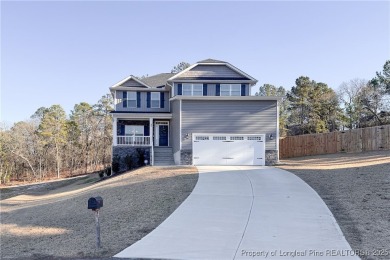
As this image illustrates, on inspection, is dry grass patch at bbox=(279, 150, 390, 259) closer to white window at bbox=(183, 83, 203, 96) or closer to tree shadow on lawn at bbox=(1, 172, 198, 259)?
tree shadow on lawn at bbox=(1, 172, 198, 259)

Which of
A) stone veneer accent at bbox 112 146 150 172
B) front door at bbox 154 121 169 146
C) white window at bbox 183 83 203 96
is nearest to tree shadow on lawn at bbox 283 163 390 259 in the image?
white window at bbox 183 83 203 96

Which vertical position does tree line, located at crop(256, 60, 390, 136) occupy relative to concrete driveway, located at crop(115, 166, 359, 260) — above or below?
above

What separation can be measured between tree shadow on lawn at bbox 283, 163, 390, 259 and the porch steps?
9.98 meters

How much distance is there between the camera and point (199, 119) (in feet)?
69.3

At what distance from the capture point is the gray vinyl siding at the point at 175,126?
71.2 feet

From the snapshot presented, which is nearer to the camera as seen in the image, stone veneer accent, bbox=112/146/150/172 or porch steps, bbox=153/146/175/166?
porch steps, bbox=153/146/175/166

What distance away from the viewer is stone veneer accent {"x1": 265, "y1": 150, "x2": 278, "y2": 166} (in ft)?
68.2

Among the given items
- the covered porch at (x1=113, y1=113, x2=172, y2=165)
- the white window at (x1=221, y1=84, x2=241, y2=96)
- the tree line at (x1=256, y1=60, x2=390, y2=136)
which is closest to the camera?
the covered porch at (x1=113, y1=113, x2=172, y2=165)

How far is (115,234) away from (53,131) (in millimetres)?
34030

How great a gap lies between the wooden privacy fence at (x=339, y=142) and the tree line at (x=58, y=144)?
2152 centimetres

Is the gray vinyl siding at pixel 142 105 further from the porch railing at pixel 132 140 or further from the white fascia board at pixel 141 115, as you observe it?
the porch railing at pixel 132 140

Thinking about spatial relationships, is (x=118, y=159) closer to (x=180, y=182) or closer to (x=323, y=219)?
(x=180, y=182)

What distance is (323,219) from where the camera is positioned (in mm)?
7930

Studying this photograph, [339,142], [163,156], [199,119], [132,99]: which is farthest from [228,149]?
[339,142]
